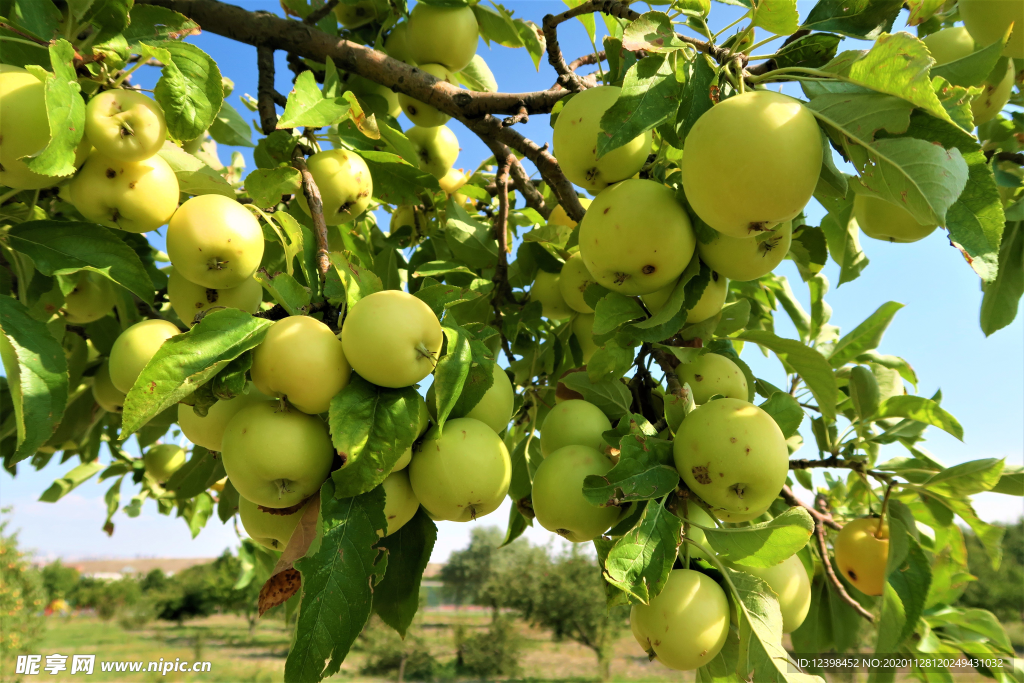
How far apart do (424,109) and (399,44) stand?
249 millimetres

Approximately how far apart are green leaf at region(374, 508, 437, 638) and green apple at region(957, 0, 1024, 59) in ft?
5.10

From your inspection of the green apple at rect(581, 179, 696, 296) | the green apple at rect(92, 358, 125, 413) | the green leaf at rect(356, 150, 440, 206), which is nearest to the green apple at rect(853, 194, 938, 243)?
the green apple at rect(581, 179, 696, 296)

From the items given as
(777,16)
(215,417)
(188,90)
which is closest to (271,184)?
(188,90)

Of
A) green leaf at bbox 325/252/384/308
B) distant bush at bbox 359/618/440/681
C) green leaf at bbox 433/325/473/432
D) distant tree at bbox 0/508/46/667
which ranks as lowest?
distant bush at bbox 359/618/440/681

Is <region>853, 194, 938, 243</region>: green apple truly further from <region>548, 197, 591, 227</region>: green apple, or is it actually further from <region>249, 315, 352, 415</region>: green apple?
<region>249, 315, 352, 415</region>: green apple

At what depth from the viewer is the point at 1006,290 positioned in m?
1.69

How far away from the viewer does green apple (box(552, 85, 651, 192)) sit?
1.26m

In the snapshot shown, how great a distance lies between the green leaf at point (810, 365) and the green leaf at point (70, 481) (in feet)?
11.2

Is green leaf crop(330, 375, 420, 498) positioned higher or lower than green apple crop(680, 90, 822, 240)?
lower

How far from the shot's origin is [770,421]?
1306 mm

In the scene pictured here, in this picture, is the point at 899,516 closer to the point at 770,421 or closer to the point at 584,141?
the point at 770,421

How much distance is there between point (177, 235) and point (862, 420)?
2381 millimetres

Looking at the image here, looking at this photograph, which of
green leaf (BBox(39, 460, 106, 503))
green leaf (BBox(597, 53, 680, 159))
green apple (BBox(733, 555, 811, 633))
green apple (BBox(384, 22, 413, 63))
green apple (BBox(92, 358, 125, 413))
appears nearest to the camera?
green leaf (BBox(597, 53, 680, 159))

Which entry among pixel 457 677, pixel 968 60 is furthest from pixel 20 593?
pixel 968 60
